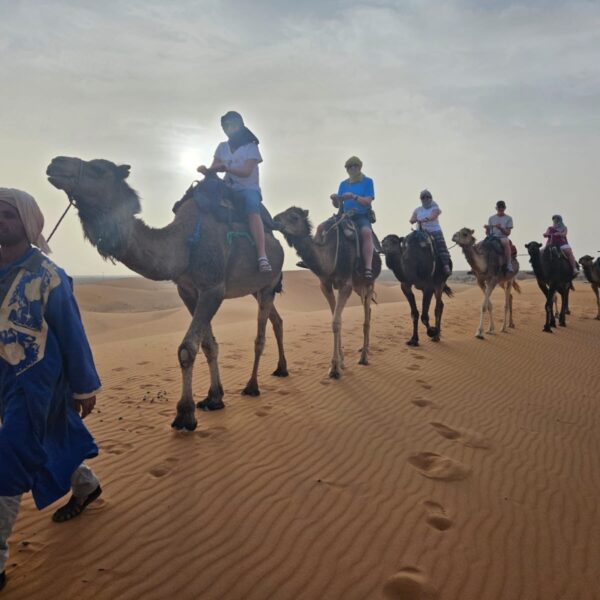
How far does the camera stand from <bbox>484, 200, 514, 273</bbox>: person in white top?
43.9 ft

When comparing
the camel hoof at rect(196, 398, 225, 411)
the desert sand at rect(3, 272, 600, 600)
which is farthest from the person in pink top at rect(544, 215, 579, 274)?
the camel hoof at rect(196, 398, 225, 411)

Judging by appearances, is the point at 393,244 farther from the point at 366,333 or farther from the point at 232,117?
the point at 232,117

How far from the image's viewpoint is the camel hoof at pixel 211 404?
6.02 metres

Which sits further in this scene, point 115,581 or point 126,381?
point 126,381

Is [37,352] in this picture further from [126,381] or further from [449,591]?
[126,381]

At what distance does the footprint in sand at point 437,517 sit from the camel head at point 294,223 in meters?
4.63

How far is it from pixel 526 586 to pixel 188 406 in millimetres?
3535

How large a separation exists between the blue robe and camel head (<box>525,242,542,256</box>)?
1533 cm

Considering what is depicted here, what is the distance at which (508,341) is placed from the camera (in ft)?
40.6

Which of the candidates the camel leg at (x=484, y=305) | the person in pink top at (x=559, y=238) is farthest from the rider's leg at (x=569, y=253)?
the camel leg at (x=484, y=305)

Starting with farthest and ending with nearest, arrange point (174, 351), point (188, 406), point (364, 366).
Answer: point (174, 351)
point (364, 366)
point (188, 406)

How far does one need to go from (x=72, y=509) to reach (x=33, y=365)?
4.40 ft

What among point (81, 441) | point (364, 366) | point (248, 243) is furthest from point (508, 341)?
point (81, 441)

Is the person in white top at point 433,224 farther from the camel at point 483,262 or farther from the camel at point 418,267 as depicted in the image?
the camel at point 483,262
